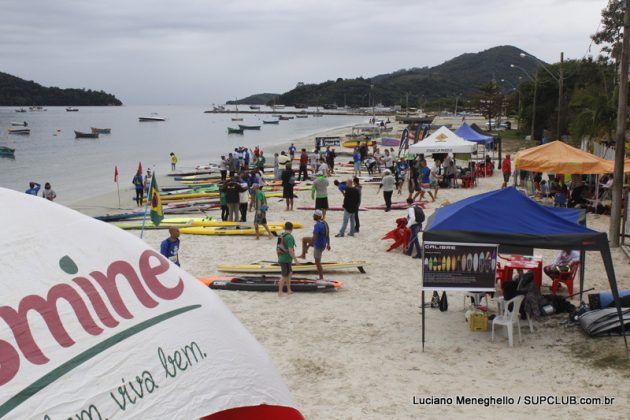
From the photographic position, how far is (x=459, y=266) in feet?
29.1

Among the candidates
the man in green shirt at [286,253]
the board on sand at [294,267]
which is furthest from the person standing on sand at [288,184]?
the man in green shirt at [286,253]

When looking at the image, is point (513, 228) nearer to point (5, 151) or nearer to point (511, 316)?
point (511, 316)

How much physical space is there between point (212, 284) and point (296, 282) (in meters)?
1.65

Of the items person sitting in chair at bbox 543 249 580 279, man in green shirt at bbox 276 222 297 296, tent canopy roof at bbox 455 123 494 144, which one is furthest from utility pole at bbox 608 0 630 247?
tent canopy roof at bbox 455 123 494 144

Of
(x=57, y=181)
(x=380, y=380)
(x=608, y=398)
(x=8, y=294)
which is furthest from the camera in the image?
(x=57, y=181)

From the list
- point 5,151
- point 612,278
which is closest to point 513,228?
point 612,278

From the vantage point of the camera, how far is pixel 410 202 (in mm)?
15180

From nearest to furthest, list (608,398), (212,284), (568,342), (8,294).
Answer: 1. (8,294)
2. (608,398)
3. (568,342)
4. (212,284)

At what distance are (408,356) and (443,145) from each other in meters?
18.0

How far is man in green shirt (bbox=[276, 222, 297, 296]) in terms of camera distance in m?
11.0

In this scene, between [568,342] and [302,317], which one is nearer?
[568,342]

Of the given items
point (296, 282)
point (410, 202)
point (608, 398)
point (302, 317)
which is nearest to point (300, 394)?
point (302, 317)

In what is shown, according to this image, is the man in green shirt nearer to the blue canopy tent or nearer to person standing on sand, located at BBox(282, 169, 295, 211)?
the blue canopy tent

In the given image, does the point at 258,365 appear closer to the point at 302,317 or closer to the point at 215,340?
the point at 215,340
